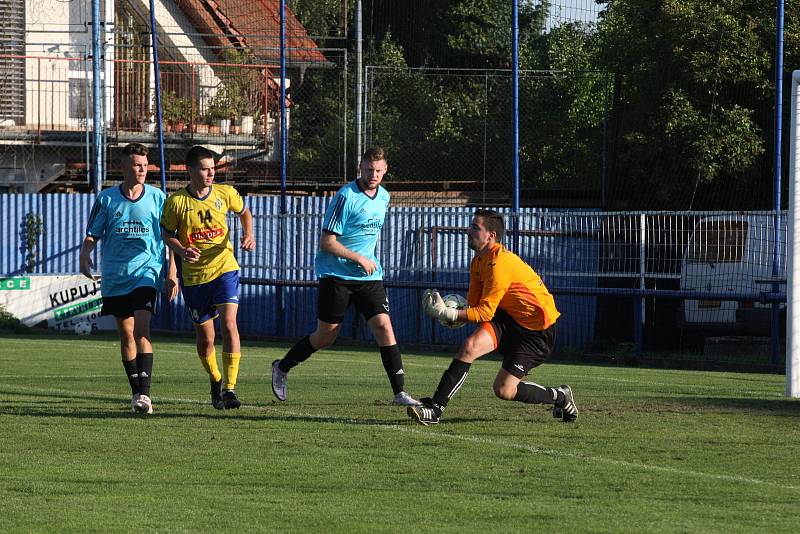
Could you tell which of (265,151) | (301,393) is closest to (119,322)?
(301,393)

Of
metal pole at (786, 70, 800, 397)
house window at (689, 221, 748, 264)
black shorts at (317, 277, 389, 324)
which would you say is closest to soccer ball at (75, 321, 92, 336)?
house window at (689, 221, 748, 264)

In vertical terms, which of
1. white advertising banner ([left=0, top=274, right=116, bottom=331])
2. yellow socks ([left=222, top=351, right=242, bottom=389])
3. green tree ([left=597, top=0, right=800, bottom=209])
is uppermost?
green tree ([left=597, top=0, right=800, bottom=209])

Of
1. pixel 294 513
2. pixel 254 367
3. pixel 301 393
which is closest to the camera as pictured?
pixel 294 513

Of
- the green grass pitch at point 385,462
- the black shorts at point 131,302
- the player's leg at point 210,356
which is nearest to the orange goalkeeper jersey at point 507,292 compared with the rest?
the green grass pitch at point 385,462

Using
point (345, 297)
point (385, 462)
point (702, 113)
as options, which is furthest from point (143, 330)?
point (702, 113)

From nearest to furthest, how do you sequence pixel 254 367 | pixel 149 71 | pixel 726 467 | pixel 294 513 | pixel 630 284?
pixel 294 513 → pixel 726 467 → pixel 254 367 → pixel 630 284 → pixel 149 71

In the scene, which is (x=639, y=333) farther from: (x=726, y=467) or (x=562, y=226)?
(x=726, y=467)

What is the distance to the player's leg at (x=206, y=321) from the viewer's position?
9.62 metres

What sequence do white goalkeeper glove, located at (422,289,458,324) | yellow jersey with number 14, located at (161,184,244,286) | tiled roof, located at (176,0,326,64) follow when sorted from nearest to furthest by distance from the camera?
white goalkeeper glove, located at (422,289,458,324)
yellow jersey with number 14, located at (161,184,244,286)
tiled roof, located at (176,0,326,64)

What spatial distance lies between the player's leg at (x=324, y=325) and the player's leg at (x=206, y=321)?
1.88 ft

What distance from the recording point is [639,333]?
58.9 ft

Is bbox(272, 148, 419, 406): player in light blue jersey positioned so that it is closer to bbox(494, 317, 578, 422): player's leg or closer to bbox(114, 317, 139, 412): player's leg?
bbox(494, 317, 578, 422): player's leg

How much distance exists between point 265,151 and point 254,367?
1381 centimetres

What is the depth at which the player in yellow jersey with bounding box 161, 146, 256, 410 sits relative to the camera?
31.2 ft
